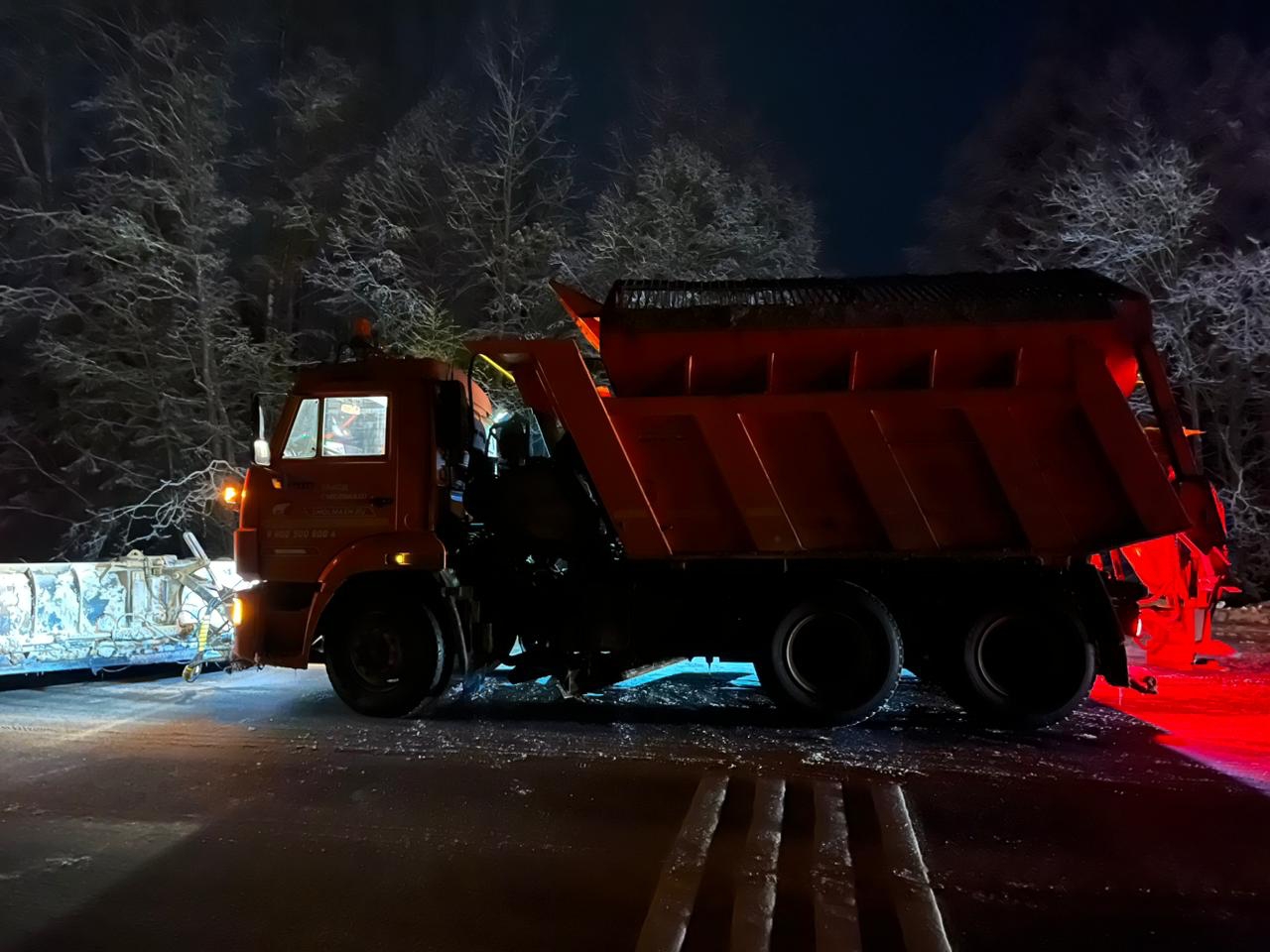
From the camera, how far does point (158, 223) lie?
704 inches

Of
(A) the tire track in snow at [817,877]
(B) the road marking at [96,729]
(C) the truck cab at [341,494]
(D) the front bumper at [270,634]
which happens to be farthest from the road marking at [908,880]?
(B) the road marking at [96,729]

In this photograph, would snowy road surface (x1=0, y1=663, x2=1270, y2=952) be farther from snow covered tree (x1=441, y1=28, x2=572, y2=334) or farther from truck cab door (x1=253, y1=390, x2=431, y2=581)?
snow covered tree (x1=441, y1=28, x2=572, y2=334)

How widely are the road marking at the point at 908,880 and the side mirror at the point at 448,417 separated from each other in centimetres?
394

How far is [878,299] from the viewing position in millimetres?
5879

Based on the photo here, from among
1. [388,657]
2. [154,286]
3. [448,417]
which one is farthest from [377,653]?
[154,286]

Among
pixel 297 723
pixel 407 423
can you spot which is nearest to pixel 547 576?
pixel 407 423

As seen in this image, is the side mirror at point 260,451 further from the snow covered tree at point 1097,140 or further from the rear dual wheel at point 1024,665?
the snow covered tree at point 1097,140

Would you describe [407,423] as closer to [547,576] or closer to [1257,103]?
[547,576]

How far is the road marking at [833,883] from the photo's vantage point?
3.25 m

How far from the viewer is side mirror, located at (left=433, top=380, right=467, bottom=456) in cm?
662

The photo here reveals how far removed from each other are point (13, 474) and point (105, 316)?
6.06 meters

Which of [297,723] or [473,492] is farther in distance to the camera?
[473,492]

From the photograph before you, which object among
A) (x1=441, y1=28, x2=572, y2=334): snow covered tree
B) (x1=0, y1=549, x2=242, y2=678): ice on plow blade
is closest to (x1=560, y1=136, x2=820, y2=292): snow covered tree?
(x1=441, y1=28, x2=572, y2=334): snow covered tree

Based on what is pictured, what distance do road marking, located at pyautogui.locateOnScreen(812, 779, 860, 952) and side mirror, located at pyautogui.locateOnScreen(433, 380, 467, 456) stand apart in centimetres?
374
